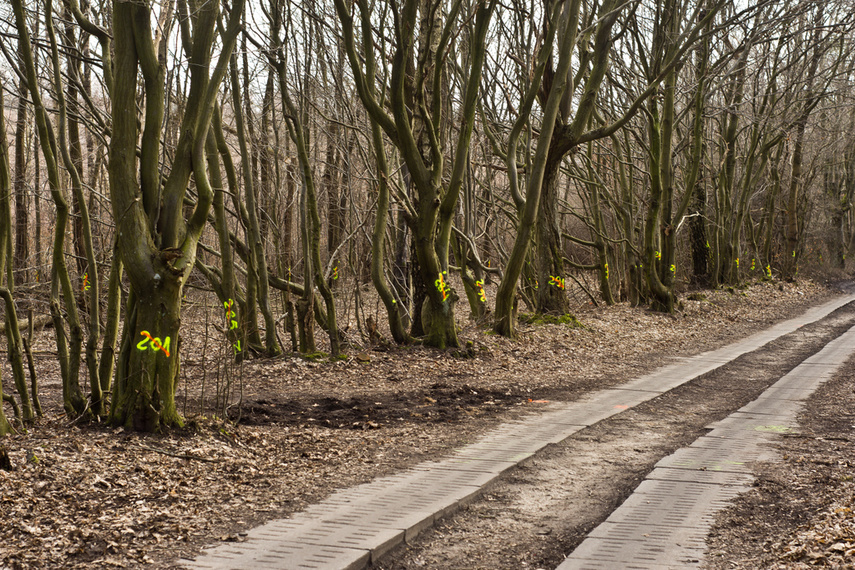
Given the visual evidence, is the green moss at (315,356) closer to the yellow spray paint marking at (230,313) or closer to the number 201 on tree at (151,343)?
the yellow spray paint marking at (230,313)

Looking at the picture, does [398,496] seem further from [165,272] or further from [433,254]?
[433,254]

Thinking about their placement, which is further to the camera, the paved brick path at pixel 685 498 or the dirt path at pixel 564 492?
the dirt path at pixel 564 492

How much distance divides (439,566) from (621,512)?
1.38 meters

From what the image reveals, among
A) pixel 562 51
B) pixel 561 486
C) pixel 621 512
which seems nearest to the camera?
Result: pixel 621 512

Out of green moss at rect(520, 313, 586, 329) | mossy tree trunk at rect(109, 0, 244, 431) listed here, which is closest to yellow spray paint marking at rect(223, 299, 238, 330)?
mossy tree trunk at rect(109, 0, 244, 431)

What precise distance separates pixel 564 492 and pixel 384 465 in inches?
55.9

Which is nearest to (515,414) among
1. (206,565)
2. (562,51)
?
(206,565)

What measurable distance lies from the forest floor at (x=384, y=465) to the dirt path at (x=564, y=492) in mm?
16

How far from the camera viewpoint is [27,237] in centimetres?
1797

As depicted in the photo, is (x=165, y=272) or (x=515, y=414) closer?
(x=165, y=272)

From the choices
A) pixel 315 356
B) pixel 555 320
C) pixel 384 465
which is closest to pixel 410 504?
pixel 384 465

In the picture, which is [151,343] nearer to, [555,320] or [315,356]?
[315,356]

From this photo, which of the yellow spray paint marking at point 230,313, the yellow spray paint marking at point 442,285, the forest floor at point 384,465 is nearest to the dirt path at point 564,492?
the forest floor at point 384,465

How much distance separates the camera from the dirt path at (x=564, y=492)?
4258 millimetres
